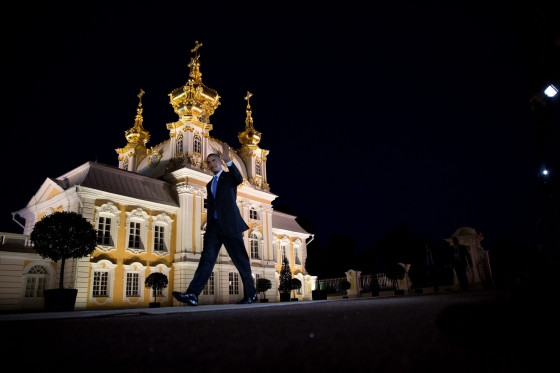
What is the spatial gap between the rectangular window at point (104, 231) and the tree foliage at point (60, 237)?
6107 mm

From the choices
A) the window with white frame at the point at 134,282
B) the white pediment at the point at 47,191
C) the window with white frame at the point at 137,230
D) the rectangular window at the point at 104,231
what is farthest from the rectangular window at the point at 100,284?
the white pediment at the point at 47,191

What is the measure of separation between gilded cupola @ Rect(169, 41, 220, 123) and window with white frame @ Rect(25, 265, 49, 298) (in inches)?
→ 540

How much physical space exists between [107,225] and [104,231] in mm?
469

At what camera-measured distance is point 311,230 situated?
6062cm

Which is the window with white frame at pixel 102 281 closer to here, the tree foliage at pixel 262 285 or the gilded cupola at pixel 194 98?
the tree foliage at pixel 262 285

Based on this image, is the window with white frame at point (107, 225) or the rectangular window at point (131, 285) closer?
the window with white frame at point (107, 225)

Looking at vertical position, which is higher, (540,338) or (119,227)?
(119,227)

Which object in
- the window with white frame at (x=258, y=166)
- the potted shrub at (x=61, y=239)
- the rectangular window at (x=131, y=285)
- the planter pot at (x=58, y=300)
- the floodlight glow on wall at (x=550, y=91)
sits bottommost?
the planter pot at (x=58, y=300)

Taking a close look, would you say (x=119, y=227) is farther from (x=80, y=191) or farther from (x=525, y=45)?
(x=525, y=45)

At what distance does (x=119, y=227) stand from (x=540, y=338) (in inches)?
891

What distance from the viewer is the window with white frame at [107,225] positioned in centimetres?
2041

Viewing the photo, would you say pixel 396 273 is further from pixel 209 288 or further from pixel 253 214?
pixel 253 214

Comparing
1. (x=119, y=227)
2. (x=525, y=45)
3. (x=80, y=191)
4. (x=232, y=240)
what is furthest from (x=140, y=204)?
(x=525, y=45)

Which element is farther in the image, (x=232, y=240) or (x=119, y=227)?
(x=119, y=227)
